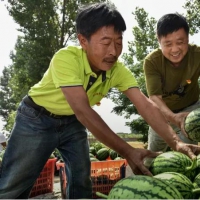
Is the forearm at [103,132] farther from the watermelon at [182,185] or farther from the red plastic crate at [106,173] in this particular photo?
the red plastic crate at [106,173]

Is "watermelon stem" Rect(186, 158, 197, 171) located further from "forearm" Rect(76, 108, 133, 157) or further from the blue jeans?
the blue jeans

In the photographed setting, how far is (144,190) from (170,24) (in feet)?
8.40

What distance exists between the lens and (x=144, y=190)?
4.87ft

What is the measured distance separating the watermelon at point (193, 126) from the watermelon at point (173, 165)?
545 millimetres

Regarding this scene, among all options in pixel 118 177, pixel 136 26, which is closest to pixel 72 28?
pixel 136 26

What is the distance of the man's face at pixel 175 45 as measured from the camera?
3650mm

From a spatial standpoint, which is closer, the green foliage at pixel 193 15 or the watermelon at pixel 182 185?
the watermelon at pixel 182 185

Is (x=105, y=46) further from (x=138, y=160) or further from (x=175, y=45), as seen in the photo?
(x=175, y=45)

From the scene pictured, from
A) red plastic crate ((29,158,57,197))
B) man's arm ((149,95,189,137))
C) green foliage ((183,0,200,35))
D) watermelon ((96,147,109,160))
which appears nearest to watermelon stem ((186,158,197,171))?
man's arm ((149,95,189,137))

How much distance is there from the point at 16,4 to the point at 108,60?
2226 centimetres

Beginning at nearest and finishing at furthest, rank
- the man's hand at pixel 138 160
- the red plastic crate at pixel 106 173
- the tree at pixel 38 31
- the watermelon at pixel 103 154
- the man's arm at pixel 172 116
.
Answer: the man's hand at pixel 138 160, the man's arm at pixel 172 116, the red plastic crate at pixel 106 173, the watermelon at pixel 103 154, the tree at pixel 38 31

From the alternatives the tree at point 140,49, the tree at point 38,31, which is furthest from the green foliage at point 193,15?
the tree at point 38,31

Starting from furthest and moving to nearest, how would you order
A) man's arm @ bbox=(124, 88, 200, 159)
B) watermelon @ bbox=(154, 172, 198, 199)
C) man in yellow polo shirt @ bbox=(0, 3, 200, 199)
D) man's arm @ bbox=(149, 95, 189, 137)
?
man's arm @ bbox=(149, 95, 189, 137), man's arm @ bbox=(124, 88, 200, 159), man in yellow polo shirt @ bbox=(0, 3, 200, 199), watermelon @ bbox=(154, 172, 198, 199)

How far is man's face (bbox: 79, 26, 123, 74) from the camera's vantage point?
8.70 ft
